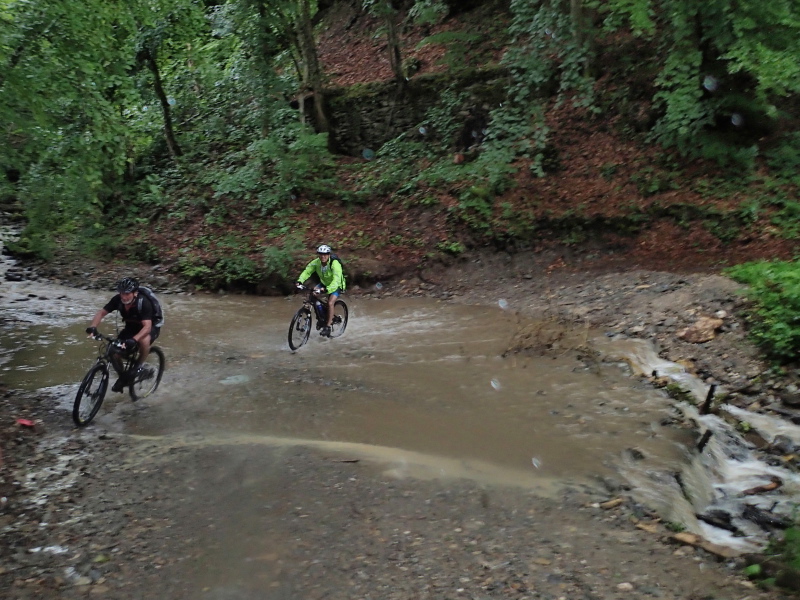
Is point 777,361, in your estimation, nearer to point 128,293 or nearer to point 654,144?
point 128,293

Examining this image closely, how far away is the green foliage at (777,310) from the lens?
7984 millimetres

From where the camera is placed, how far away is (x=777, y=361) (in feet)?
26.3

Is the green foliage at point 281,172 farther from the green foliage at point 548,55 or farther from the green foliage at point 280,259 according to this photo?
the green foliage at point 548,55

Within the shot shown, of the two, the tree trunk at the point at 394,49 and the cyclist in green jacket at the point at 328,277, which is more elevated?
the tree trunk at the point at 394,49

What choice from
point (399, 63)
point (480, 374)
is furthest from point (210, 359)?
point (399, 63)

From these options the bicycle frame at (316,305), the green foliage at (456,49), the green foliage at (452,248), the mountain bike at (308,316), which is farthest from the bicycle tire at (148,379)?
the green foliage at (456,49)

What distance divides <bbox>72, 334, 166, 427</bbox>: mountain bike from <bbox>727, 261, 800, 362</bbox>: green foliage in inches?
354

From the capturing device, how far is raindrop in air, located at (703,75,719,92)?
49.6ft

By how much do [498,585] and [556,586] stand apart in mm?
416

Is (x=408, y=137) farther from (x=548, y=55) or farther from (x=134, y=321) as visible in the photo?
(x=134, y=321)

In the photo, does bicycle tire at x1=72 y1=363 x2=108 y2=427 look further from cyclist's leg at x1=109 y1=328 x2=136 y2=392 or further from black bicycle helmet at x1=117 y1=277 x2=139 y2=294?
black bicycle helmet at x1=117 y1=277 x2=139 y2=294

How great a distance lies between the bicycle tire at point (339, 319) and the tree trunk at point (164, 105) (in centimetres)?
1347

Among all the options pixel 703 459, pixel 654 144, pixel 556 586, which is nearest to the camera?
pixel 556 586

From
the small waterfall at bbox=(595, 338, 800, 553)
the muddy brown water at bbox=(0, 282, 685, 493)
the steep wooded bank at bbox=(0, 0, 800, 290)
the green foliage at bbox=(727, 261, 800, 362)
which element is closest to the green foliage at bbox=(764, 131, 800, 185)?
the steep wooded bank at bbox=(0, 0, 800, 290)
